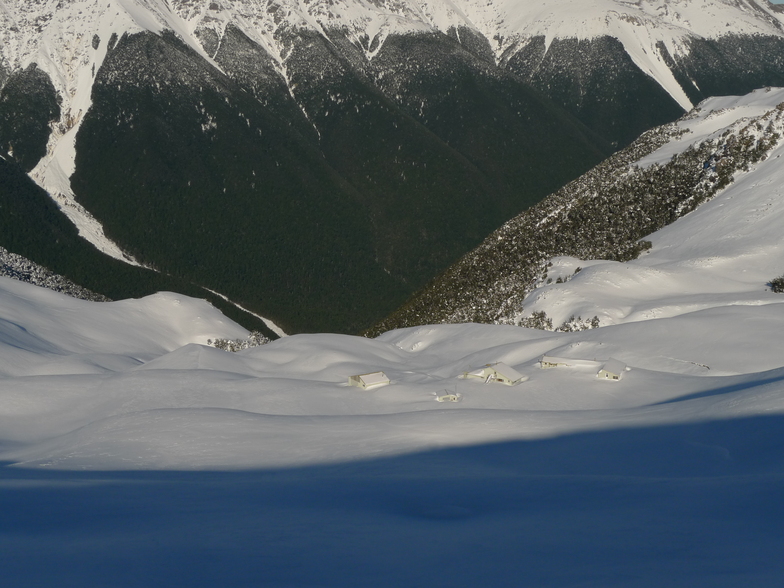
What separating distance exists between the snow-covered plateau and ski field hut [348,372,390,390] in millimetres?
603

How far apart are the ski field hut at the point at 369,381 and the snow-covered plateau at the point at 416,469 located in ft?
1.98

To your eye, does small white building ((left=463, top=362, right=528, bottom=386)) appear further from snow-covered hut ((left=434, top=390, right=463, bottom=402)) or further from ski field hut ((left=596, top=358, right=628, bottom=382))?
ski field hut ((left=596, top=358, right=628, bottom=382))

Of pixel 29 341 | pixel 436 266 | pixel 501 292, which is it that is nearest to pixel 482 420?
pixel 501 292

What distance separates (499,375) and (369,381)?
4878 mm

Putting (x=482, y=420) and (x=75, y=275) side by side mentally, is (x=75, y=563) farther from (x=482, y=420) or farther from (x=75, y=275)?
(x=75, y=275)

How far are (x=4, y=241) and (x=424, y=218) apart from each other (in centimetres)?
8865

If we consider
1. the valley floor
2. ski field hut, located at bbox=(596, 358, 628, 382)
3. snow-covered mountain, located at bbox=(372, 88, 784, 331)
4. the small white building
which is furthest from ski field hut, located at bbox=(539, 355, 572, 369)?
snow-covered mountain, located at bbox=(372, 88, 784, 331)

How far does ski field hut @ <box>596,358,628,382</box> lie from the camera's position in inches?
1177

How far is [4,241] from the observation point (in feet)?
496

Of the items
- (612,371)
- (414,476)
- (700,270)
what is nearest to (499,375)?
(612,371)

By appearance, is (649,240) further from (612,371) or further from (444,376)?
(612,371)

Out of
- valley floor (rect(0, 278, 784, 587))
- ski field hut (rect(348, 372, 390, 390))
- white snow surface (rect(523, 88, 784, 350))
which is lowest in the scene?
valley floor (rect(0, 278, 784, 587))

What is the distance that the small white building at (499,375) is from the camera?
30.3m

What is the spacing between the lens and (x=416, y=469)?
18.1m
